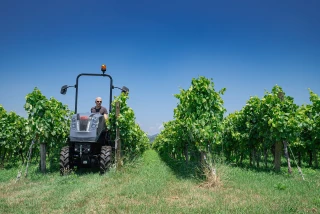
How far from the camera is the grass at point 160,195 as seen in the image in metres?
5.24

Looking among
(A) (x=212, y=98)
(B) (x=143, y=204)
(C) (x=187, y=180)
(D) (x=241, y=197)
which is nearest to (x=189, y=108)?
(A) (x=212, y=98)

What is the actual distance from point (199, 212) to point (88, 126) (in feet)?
16.7

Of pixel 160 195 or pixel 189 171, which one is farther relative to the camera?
pixel 189 171

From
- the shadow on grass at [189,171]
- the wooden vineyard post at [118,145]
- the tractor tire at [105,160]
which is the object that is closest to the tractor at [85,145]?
the tractor tire at [105,160]

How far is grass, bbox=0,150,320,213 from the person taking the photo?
5.24 m

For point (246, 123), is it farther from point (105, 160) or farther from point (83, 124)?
point (83, 124)

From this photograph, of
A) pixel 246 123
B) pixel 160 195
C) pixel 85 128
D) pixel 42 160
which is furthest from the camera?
pixel 246 123

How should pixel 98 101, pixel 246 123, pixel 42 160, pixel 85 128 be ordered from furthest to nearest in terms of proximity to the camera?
pixel 246 123, pixel 42 160, pixel 98 101, pixel 85 128

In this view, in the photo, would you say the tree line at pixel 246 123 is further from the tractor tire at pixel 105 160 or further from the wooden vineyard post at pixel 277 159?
the tractor tire at pixel 105 160

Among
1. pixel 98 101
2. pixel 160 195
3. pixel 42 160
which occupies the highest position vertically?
pixel 98 101

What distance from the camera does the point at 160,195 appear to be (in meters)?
6.23


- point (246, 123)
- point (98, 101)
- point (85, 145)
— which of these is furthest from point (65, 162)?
point (246, 123)

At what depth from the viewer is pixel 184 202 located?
5688 mm

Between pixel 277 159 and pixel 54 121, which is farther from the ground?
pixel 54 121
